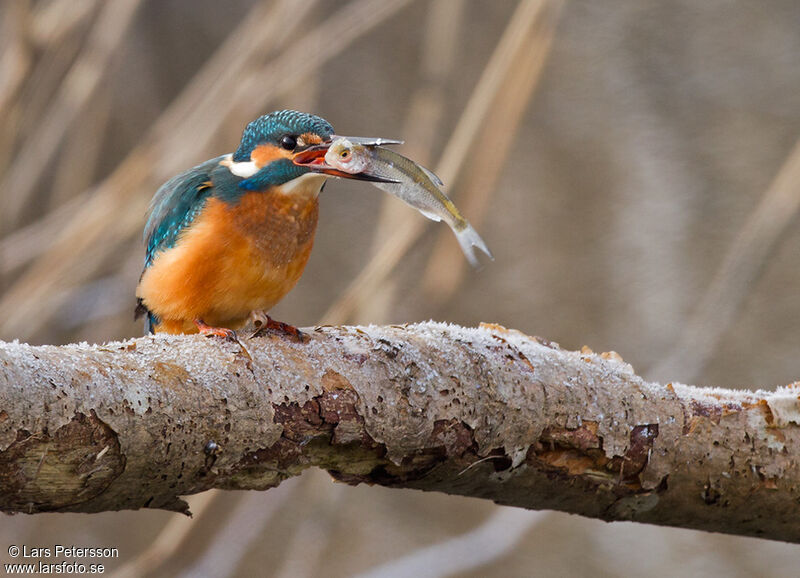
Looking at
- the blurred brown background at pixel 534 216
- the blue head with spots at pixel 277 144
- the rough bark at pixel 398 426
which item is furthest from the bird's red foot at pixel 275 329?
the blurred brown background at pixel 534 216

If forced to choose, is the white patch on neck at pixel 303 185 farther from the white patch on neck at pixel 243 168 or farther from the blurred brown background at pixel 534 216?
the blurred brown background at pixel 534 216

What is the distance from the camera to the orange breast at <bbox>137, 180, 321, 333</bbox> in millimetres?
1882

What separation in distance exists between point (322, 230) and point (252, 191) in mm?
2570

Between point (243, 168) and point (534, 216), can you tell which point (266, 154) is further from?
point (534, 216)

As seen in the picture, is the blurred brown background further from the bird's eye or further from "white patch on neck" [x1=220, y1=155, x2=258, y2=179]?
the bird's eye

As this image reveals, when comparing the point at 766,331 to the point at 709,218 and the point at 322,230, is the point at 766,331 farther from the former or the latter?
the point at 322,230

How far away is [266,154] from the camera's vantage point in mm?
1965

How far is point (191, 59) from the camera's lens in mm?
4520

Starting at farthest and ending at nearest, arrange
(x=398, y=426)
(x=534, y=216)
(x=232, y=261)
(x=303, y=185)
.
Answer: (x=534, y=216), (x=303, y=185), (x=232, y=261), (x=398, y=426)

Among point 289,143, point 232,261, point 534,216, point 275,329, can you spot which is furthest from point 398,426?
point 534,216

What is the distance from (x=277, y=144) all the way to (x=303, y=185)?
0.11m

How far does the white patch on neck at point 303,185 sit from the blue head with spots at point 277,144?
13 mm

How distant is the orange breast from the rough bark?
0.42 m

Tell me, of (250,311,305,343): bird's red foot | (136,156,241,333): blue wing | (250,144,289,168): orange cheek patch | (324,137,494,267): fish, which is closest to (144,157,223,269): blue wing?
(136,156,241,333): blue wing
